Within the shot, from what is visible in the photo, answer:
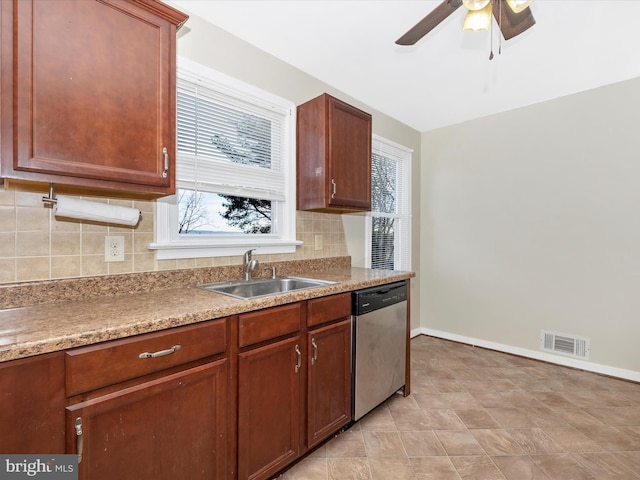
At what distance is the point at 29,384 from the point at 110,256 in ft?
2.57

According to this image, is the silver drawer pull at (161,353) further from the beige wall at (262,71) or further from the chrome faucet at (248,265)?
the beige wall at (262,71)

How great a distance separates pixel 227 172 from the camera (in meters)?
2.15

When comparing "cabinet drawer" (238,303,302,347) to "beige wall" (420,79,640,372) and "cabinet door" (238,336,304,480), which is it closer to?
"cabinet door" (238,336,304,480)

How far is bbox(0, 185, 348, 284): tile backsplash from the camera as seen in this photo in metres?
1.35

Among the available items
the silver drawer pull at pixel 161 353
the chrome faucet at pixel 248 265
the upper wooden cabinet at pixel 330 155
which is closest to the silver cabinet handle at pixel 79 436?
the silver drawer pull at pixel 161 353

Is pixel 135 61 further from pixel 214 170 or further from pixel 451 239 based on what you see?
pixel 451 239

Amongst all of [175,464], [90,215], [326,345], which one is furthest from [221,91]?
[175,464]

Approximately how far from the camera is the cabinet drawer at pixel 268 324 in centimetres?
143

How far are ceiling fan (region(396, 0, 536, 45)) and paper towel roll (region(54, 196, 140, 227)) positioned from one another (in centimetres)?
169

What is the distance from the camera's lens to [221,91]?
6.84ft

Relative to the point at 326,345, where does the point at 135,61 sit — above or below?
above

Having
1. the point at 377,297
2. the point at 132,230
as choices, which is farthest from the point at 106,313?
the point at 377,297

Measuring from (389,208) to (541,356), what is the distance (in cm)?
207

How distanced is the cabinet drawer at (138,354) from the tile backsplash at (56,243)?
0.65 m
